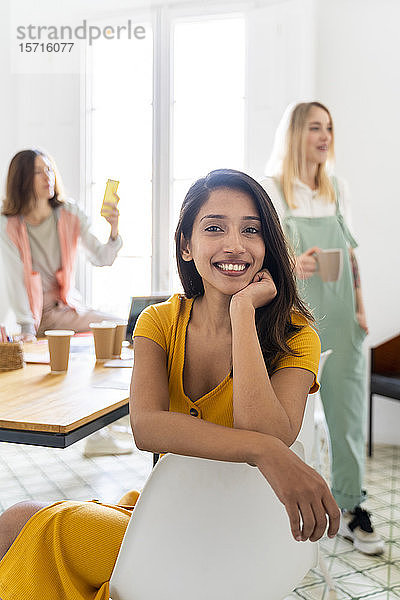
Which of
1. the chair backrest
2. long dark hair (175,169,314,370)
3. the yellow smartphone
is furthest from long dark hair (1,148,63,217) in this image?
the chair backrest

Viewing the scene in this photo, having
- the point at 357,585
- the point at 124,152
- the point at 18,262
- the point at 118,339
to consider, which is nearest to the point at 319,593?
the point at 357,585

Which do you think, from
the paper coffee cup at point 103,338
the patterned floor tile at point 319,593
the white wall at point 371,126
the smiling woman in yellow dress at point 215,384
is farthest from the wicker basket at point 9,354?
the white wall at point 371,126

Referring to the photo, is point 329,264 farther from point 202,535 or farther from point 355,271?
point 202,535

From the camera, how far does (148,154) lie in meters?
3.93

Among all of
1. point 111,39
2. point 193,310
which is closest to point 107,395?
point 193,310

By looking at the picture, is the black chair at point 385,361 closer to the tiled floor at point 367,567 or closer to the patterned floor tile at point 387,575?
the tiled floor at point 367,567

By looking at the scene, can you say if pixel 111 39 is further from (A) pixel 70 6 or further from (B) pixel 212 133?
(B) pixel 212 133

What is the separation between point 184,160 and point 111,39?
0.83 meters

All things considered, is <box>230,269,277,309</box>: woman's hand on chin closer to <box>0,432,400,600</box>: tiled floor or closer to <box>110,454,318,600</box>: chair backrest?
<box>110,454,318,600</box>: chair backrest

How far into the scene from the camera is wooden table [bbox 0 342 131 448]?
1320mm

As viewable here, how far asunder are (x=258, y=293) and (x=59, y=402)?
1.92 ft

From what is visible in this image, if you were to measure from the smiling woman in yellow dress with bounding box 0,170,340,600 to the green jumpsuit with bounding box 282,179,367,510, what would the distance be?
3.48 feet

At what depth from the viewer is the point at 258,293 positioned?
1.19 meters

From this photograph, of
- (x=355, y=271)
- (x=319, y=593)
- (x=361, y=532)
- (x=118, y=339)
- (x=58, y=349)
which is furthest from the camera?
(x=355, y=271)
